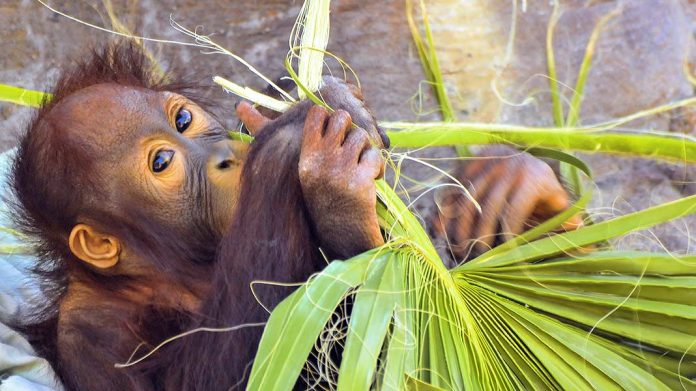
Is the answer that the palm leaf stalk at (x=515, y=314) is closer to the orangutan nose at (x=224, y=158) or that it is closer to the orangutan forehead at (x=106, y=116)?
the orangutan nose at (x=224, y=158)

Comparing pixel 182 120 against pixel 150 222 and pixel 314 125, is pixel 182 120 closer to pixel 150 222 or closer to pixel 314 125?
pixel 150 222

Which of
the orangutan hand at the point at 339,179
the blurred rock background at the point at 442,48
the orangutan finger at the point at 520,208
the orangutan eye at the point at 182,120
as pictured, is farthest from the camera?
the blurred rock background at the point at 442,48

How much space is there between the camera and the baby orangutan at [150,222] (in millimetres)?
1412

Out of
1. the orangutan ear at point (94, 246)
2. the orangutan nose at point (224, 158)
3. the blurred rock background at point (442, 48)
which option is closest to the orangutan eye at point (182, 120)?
the orangutan nose at point (224, 158)

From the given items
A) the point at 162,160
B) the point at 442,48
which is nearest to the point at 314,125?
the point at 162,160

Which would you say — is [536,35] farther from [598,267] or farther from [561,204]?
[598,267]

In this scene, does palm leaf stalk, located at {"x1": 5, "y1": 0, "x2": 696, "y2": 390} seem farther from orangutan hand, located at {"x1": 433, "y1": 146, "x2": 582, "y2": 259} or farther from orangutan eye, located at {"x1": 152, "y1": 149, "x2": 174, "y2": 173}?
orangutan eye, located at {"x1": 152, "y1": 149, "x2": 174, "y2": 173}

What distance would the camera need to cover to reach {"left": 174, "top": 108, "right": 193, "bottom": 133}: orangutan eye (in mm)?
1699

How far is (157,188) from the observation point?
162 cm

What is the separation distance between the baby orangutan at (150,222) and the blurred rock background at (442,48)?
879mm

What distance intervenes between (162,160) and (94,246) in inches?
8.1

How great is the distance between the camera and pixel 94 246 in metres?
1.62

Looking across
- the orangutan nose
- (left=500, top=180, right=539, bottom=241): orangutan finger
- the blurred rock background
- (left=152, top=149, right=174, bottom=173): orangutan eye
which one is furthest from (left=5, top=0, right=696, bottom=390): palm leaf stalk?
the blurred rock background

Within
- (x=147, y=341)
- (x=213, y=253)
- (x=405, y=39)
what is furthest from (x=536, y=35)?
(x=147, y=341)
